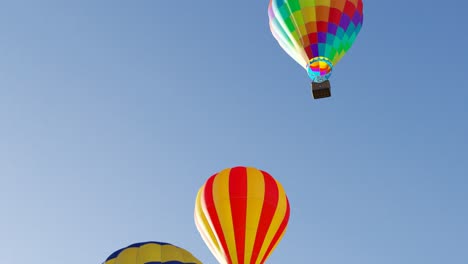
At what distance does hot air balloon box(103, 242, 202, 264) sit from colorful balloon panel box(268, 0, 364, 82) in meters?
7.05

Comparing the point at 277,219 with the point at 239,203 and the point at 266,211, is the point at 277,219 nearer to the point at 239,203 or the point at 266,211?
the point at 266,211

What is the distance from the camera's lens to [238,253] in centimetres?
2316

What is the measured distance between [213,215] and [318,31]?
20.4 ft

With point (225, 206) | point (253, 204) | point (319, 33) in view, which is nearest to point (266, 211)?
point (253, 204)

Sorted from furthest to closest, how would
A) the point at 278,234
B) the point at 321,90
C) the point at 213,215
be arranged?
1. the point at 321,90
2. the point at 278,234
3. the point at 213,215

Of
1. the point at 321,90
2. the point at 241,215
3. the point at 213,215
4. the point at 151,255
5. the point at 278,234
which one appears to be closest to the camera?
the point at 151,255

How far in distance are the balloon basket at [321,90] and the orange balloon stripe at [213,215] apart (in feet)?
12.8

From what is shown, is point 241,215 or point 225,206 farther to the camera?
point 225,206

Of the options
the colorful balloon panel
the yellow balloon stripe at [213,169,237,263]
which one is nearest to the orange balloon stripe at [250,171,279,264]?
the yellow balloon stripe at [213,169,237,263]

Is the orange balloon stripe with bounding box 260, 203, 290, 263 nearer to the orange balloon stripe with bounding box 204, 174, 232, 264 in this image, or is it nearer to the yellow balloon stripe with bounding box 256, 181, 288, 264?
the yellow balloon stripe with bounding box 256, 181, 288, 264

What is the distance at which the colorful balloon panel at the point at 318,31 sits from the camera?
2606cm

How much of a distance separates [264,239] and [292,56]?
20.2ft

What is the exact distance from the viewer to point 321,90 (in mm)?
25969

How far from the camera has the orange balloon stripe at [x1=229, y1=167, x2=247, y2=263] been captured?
916 inches
